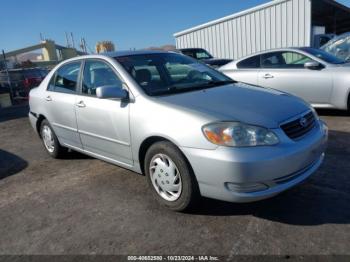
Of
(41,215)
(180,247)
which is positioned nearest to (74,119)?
(41,215)

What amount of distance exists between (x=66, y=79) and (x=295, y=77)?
4326mm

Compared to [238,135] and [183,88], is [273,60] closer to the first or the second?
[183,88]

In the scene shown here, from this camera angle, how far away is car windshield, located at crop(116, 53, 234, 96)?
3.76 metres

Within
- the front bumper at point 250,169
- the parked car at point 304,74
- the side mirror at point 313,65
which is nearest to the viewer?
the front bumper at point 250,169

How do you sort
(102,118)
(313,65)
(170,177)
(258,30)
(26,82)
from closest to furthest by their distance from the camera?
(170,177), (102,118), (313,65), (26,82), (258,30)

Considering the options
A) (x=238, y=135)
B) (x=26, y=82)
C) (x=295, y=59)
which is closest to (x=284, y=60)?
(x=295, y=59)

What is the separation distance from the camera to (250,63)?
299 inches

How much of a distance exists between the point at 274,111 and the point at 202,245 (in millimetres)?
1330

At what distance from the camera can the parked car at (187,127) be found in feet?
9.31

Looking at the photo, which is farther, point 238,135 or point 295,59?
point 295,59

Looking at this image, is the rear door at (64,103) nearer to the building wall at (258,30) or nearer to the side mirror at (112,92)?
the side mirror at (112,92)

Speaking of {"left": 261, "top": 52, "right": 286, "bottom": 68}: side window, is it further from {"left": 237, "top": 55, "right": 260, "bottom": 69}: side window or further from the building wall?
the building wall

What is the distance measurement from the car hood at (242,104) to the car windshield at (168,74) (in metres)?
0.24

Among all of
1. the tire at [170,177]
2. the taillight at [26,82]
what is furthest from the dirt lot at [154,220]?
the taillight at [26,82]
